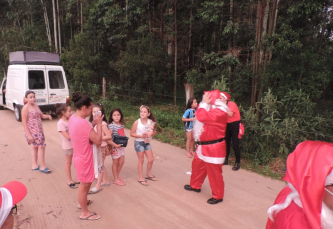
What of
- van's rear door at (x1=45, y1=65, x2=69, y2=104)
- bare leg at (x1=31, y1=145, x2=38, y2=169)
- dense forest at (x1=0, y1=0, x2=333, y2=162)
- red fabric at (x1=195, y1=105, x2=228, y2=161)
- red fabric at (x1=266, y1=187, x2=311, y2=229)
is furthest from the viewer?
van's rear door at (x1=45, y1=65, x2=69, y2=104)

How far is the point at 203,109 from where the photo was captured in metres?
3.32

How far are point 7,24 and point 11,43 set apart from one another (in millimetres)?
11639

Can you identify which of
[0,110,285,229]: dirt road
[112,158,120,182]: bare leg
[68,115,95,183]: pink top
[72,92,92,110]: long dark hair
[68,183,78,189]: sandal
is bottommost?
[0,110,285,229]: dirt road

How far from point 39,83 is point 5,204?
8.06m

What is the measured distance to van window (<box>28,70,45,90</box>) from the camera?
8.34 metres

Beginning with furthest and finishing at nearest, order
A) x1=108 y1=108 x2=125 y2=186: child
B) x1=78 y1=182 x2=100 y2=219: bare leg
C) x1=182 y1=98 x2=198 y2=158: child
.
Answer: x1=182 y1=98 x2=198 y2=158: child < x1=108 y1=108 x2=125 y2=186: child < x1=78 y1=182 x2=100 y2=219: bare leg

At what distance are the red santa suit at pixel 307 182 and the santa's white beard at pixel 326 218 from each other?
0.03 metres

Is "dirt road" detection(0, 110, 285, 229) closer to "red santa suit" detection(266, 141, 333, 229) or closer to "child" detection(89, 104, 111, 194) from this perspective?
"child" detection(89, 104, 111, 194)

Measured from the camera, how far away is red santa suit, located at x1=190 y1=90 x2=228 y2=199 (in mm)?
3318

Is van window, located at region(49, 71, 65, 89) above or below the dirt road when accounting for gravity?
above

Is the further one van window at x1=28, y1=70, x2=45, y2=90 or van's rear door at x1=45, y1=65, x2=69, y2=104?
van's rear door at x1=45, y1=65, x2=69, y2=104

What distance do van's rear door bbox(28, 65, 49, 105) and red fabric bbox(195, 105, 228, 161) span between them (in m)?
7.17

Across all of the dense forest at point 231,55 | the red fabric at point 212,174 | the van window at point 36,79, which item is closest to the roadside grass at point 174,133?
the dense forest at point 231,55

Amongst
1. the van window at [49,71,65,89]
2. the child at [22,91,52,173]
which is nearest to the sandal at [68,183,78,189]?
the child at [22,91,52,173]
